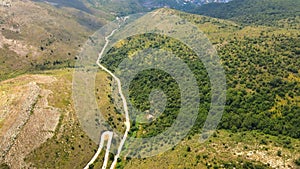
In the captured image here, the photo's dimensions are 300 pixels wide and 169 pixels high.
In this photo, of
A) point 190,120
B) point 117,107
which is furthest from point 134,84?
point 190,120

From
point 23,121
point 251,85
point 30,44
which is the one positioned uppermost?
point 251,85

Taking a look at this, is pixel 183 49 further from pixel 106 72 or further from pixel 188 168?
pixel 188 168

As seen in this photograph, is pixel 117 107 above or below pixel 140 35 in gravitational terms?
below

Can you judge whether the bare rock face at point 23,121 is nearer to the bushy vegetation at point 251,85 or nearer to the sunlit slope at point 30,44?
the bushy vegetation at point 251,85

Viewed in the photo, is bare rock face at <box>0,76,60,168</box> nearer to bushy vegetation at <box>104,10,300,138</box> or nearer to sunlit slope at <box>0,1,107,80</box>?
bushy vegetation at <box>104,10,300,138</box>

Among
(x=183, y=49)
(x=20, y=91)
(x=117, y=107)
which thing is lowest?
(x=117, y=107)

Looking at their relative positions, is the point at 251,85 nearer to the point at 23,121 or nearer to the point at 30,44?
the point at 23,121

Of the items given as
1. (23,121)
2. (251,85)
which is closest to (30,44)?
(23,121)

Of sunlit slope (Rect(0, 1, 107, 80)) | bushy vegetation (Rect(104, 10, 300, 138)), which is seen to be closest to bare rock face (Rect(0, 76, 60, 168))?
bushy vegetation (Rect(104, 10, 300, 138))
